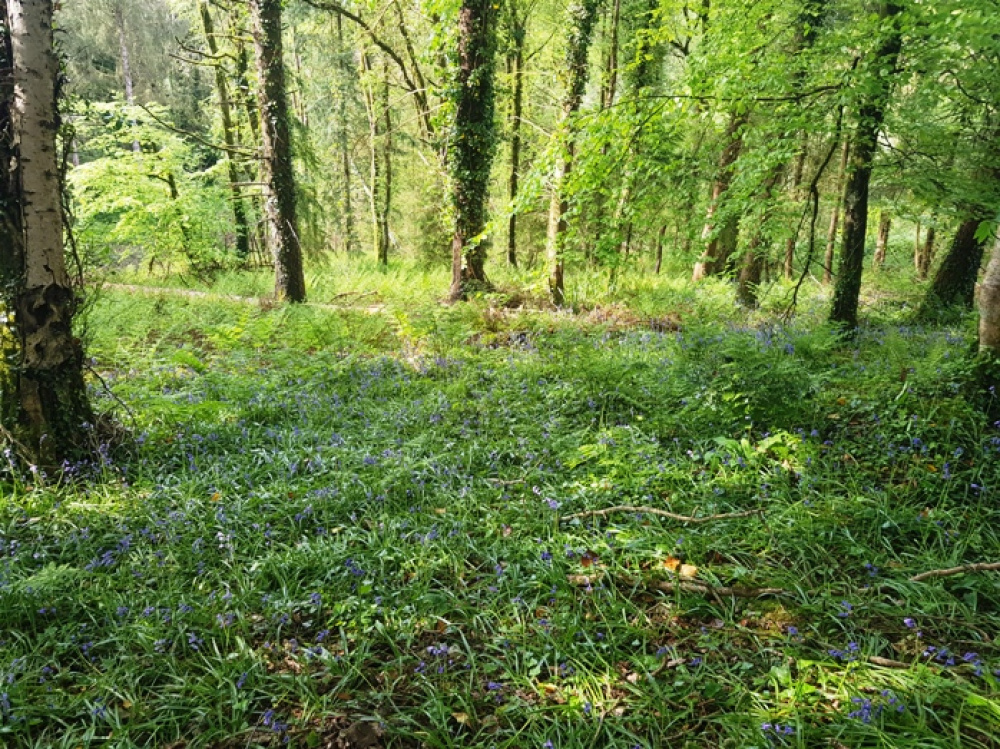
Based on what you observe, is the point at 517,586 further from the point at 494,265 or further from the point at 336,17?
the point at 336,17

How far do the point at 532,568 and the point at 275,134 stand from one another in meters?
9.73

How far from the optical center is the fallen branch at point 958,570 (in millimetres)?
2574

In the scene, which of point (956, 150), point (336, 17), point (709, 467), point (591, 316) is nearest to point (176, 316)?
point (591, 316)

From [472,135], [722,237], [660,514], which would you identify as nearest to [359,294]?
[472,135]

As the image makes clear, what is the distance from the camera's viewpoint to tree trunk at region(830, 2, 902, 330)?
5.57 m

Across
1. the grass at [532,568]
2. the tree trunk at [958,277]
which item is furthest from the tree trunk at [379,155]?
the tree trunk at [958,277]

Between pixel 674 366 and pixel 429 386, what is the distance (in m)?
2.74

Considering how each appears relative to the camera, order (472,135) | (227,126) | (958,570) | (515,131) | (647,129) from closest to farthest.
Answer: (958,570), (647,129), (472,135), (515,131), (227,126)

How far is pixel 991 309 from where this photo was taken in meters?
3.60

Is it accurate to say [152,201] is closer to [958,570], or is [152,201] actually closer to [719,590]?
[719,590]

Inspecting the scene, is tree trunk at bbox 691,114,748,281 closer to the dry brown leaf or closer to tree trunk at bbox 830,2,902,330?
tree trunk at bbox 830,2,902,330

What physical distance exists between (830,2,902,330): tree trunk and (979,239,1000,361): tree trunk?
2484 mm

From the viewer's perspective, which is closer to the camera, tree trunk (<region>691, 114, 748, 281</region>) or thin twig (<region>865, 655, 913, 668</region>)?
thin twig (<region>865, 655, 913, 668</region>)

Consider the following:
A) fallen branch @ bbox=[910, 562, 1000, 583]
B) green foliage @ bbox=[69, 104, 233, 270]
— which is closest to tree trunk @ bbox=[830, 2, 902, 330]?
fallen branch @ bbox=[910, 562, 1000, 583]
